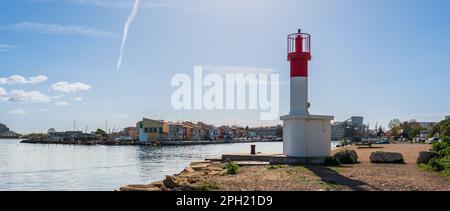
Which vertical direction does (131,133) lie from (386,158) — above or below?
above

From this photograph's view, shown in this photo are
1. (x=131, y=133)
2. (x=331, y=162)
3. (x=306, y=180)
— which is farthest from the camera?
(x=131, y=133)

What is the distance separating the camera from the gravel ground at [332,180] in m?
16.0

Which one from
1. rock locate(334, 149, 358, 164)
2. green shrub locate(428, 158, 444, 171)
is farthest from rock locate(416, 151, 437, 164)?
rock locate(334, 149, 358, 164)

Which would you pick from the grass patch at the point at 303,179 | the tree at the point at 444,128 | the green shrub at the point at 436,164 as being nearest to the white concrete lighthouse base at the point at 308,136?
the green shrub at the point at 436,164

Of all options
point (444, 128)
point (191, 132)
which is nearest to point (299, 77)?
point (444, 128)

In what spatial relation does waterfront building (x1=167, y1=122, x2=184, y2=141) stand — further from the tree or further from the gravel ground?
the gravel ground

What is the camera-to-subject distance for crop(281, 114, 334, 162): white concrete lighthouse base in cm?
2614

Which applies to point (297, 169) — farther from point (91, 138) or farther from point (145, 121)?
point (91, 138)

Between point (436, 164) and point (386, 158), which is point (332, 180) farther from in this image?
point (386, 158)

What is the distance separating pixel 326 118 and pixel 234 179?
9.22 m

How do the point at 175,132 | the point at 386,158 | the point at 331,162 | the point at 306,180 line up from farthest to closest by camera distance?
the point at 175,132, the point at 386,158, the point at 331,162, the point at 306,180

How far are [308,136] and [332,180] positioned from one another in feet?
27.6

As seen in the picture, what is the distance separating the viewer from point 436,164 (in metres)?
22.3
